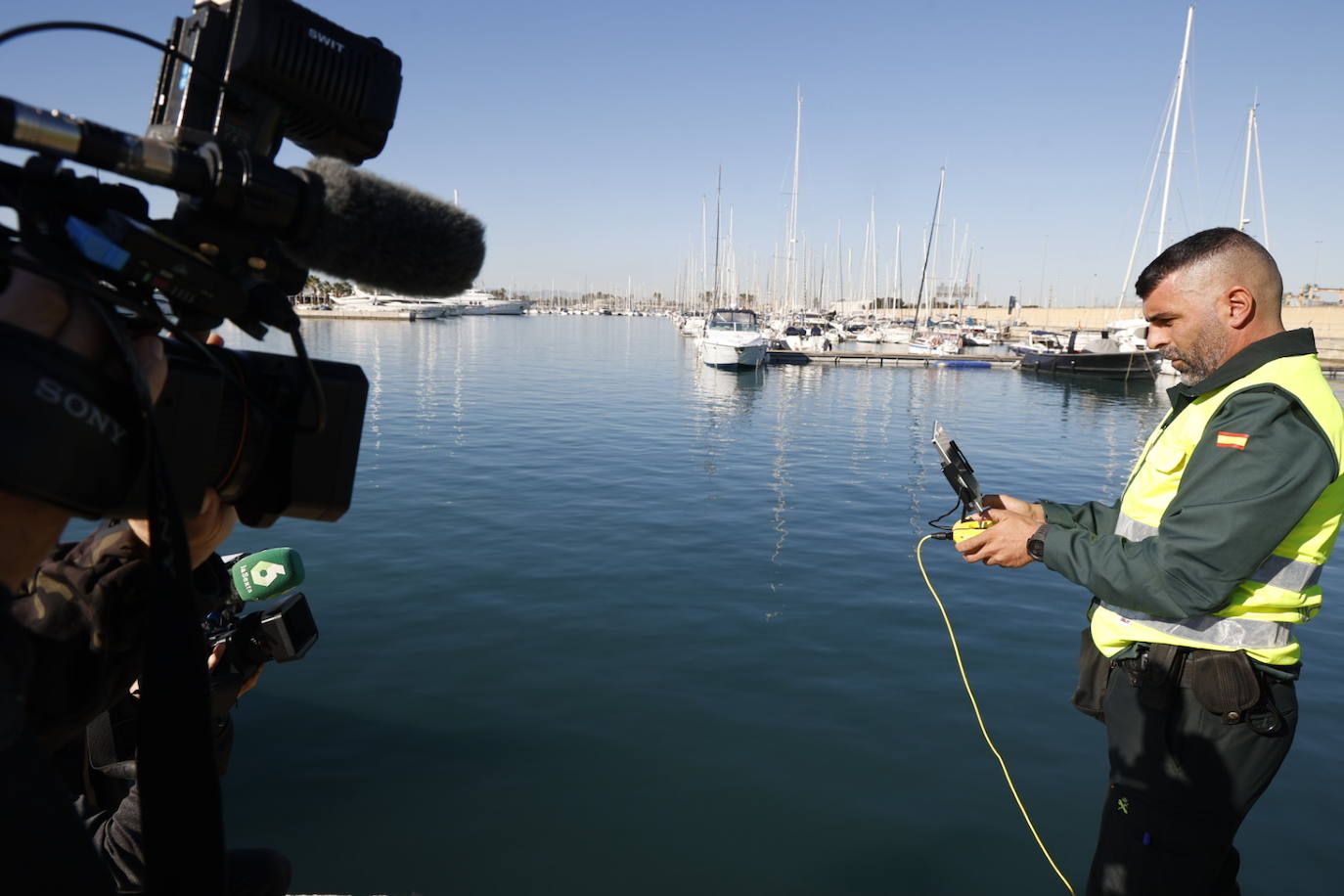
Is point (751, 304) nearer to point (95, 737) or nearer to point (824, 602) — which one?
point (824, 602)

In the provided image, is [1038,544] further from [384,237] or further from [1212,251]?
[384,237]

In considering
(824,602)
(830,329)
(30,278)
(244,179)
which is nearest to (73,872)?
(30,278)

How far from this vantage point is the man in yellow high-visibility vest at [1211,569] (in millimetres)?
2158

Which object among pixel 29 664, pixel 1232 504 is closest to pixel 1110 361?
pixel 1232 504

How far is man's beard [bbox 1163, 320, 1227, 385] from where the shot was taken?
244cm

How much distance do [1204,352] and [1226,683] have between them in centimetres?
Result: 93

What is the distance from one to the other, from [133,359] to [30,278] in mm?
106

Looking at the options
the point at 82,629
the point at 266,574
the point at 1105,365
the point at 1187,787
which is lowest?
the point at 1187,787

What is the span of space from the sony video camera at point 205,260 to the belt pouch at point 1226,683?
2.26 metres

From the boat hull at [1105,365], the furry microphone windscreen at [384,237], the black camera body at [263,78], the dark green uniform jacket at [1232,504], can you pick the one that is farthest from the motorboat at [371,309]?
the furry microphone windscreen at [384,237]

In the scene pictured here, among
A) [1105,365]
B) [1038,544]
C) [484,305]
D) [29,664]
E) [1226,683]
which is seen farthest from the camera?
[484,305]

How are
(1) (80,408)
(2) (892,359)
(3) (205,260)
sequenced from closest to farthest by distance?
(1) (80,408) < (3) (205,260) < (2) (892,359)

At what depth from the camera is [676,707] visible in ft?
17.6

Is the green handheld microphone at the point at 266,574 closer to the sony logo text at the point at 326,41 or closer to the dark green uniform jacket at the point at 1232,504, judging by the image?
the sony logo text at the point at 326,41
